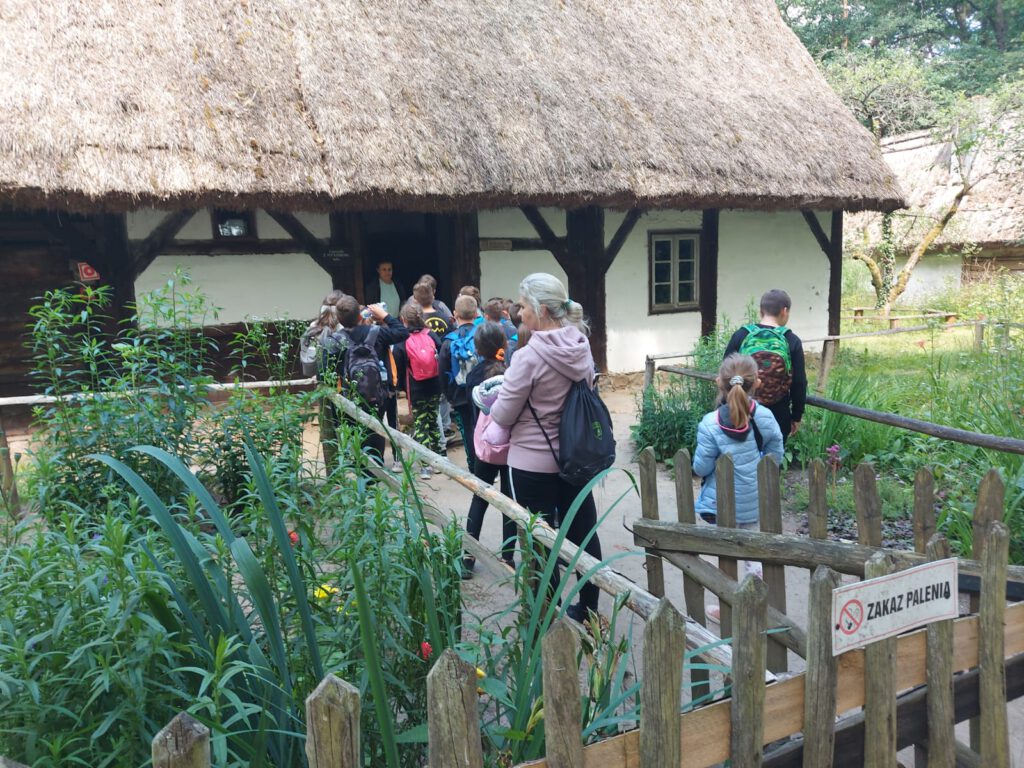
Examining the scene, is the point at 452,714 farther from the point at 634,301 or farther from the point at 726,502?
the point at 634,301

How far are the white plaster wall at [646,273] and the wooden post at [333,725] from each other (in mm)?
7587

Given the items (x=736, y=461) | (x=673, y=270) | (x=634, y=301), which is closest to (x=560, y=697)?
(x=736, y=461)

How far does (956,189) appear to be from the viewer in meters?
17.5

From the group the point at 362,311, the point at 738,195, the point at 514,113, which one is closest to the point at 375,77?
the point at 514,113

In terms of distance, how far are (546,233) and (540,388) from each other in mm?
6125

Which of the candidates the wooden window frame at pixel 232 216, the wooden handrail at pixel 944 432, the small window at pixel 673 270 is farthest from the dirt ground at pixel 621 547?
the small window at pixel 673 270

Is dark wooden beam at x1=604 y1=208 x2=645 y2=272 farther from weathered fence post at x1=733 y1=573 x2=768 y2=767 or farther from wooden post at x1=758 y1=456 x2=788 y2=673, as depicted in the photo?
weathered fence post at x1=733 y1=573 x2=768 y2=767

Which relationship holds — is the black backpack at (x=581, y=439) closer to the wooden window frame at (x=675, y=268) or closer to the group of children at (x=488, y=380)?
the group of children at (x=488, y=380)

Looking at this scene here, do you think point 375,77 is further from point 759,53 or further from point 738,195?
point 759,53

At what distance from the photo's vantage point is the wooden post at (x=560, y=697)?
121 cm

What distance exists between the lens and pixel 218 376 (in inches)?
296

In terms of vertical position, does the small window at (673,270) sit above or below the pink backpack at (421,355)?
above

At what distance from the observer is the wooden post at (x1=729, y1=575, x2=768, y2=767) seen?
1396mm

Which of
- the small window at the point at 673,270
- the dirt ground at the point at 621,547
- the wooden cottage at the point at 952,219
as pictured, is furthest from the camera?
the wooden cottage at the point at 952,219
